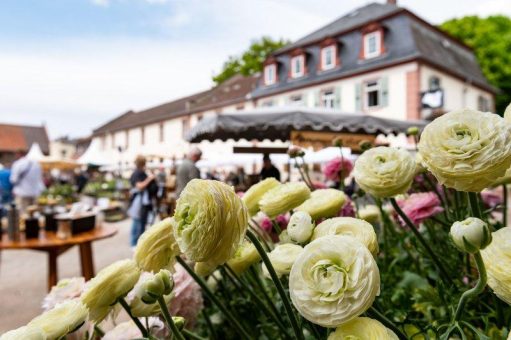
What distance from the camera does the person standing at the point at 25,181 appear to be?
618cm

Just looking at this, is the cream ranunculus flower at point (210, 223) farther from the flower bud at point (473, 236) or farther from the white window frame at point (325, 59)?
the white window frame at point (325, 59)

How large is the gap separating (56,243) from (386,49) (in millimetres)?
14131

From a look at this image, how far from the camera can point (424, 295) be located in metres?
0.78

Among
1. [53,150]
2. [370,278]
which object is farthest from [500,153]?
[53,150]

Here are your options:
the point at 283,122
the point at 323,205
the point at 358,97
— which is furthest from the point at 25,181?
the point at 358,97

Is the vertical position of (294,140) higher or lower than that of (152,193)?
higher

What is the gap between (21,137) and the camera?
39.9 meters

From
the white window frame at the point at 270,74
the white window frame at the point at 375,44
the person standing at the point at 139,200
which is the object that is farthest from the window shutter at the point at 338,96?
the person standing at the point at 139,200

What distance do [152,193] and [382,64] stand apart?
36.6ft

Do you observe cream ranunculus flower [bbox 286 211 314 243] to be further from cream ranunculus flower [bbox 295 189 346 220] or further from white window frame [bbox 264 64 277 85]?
white window frame [bbox 264 64 277 85]

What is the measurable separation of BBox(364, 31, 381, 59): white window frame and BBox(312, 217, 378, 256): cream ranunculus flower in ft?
50.8

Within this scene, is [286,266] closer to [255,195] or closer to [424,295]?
[255,195]

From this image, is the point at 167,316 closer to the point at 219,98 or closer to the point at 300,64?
the point at 300,64

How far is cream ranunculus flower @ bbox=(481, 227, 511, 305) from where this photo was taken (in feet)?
1.22
